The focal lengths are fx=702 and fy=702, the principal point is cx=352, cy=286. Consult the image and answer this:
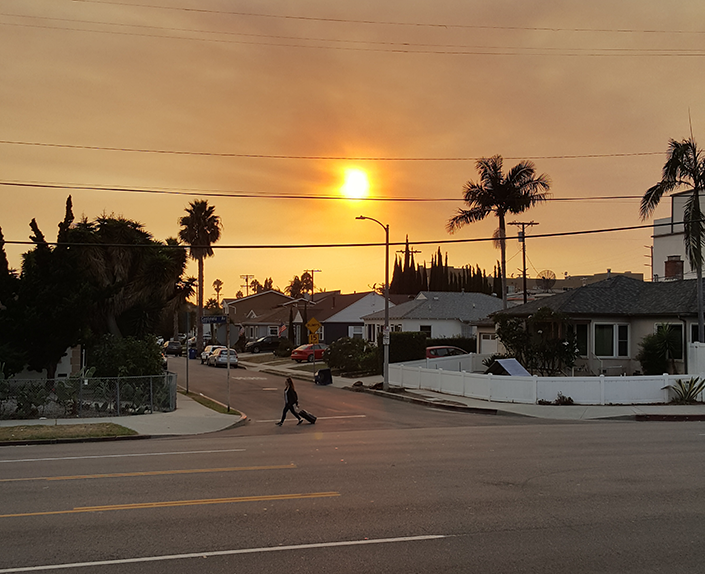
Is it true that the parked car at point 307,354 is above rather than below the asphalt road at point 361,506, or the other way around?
above

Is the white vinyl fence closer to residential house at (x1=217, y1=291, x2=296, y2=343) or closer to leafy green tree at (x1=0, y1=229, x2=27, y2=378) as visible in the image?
leafy green tree at (x1=0, y1=229, x2=27, y2=378)

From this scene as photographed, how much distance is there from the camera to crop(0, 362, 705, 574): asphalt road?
7.56m

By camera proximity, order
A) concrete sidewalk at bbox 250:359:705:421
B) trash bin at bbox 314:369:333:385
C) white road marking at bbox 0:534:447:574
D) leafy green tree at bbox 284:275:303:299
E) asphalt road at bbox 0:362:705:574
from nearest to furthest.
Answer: white road marking at bbox 0:534:447:574 → asphalt road at bbox 0:362:705:574 → concrete sidewalk at bbox 250:359:705:421 → trash bin at bbox 314:369:333:385 → leafy green tree at bbox 284:275:303:299

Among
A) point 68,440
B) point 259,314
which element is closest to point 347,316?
point 259,314

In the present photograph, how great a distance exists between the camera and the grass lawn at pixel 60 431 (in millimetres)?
18845

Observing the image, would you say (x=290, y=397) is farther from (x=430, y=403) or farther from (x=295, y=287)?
(x=295, y=287)

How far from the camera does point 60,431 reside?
64.5 ft

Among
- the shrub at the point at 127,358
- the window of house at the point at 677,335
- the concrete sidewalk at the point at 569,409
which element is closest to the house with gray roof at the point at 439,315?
the window of house at the point at 677,335

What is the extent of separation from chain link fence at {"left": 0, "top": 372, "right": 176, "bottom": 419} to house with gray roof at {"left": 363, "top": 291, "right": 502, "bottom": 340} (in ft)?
99.2

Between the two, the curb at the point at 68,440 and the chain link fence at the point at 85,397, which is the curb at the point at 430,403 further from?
the curb at the point at 68,440

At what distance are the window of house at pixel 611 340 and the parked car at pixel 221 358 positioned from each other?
29.2 meters

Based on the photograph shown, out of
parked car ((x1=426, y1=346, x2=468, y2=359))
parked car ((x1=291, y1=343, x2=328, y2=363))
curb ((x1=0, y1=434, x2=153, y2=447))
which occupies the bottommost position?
curb ((x1=0, y1=434, x2=153, y2=447))

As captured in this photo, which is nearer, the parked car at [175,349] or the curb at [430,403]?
the curb at [430,403]

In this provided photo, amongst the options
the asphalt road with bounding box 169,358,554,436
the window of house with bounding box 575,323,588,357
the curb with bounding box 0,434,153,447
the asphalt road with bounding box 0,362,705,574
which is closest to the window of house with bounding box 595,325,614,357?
the window of house with bounding box 575,323,588,357
